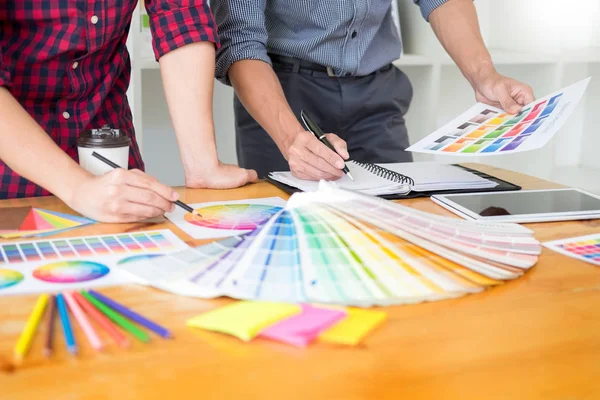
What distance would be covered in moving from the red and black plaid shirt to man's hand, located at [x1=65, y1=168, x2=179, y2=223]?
0.31 metres

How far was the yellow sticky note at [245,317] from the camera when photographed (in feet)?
2.15

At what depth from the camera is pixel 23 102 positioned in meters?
1.32

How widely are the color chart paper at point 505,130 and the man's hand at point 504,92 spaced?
0.03 meters

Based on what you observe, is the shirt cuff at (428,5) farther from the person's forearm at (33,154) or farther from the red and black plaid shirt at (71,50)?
the person's forearm at (33,154)

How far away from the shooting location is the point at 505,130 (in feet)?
4.19

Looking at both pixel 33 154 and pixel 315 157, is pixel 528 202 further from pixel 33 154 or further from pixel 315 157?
pixel 33 154

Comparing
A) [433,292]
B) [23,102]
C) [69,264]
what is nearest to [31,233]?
[69,264]

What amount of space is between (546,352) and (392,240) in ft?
0.75

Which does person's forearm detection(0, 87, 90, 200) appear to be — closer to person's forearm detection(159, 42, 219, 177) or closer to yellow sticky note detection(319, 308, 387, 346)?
person's forearm detection(159, 42, 219, 177)

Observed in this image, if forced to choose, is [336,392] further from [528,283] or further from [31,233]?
[31,233]

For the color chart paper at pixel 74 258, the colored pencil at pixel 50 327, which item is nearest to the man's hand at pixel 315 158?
the color chart paper at pixel 74 258

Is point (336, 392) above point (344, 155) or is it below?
below

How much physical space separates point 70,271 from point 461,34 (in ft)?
3.96

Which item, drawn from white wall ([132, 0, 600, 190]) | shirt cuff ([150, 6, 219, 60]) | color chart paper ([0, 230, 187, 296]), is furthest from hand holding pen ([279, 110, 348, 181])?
white wall ([132, 0, 600, 190])
